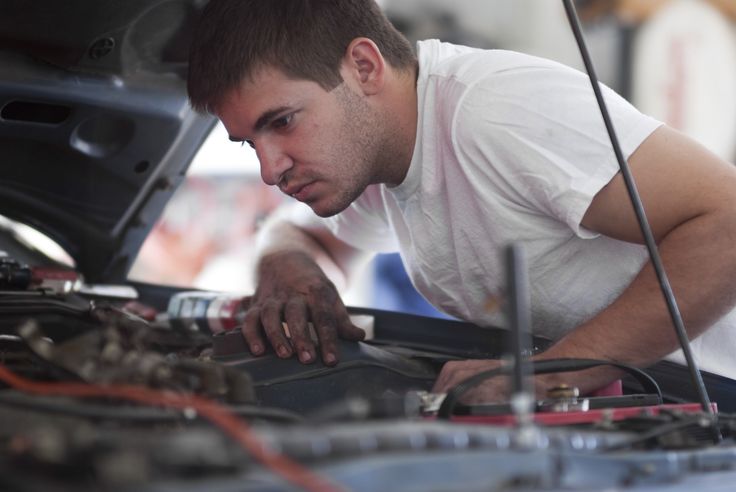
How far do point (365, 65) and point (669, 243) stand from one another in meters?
0.45

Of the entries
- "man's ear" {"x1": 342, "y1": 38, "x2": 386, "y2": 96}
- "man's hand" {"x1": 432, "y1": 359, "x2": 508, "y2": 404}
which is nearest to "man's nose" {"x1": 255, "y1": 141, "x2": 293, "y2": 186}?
"man's ear" {"x1": 342, "y1": 38, "x2": 386, "y2": 96}

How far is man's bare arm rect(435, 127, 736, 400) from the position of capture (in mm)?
1028

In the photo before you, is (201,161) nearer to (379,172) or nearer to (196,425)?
(379,172)

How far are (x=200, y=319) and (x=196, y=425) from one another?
853 mm

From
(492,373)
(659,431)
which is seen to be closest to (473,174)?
(492,373)

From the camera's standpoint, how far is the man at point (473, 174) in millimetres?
1042

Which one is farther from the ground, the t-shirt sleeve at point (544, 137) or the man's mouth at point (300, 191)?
the man's mouth at point (300, 191)

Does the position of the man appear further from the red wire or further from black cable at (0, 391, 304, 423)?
the red wire

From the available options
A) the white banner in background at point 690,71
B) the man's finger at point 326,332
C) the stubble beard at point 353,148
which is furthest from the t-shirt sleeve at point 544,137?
the white banner in background at point 690,71

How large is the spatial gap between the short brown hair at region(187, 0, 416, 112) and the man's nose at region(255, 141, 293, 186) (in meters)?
0.08

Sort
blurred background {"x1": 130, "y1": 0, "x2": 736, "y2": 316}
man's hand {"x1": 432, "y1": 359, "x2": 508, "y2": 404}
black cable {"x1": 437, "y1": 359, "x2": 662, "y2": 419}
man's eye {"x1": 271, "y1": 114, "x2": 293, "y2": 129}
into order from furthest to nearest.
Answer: blurred background {"x1": 130, "y1": 0, "x2": 736, "y2": 316}
man's eye {"x1": 271, "y1": 114, "x2": 293, "y2": 129}
man's hand {"x1": 432, "y1": 359, "x2": 508, "y2": 404}
black cable {"x1": 437, "y1": 359, "x2": 662, "y2": 419}

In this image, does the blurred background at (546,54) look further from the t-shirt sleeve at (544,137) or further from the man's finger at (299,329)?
the t-shirt sleeve at (544,137)

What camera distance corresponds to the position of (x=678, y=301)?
1050 millimetres

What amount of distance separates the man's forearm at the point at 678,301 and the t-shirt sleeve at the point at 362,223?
1.65 ft
